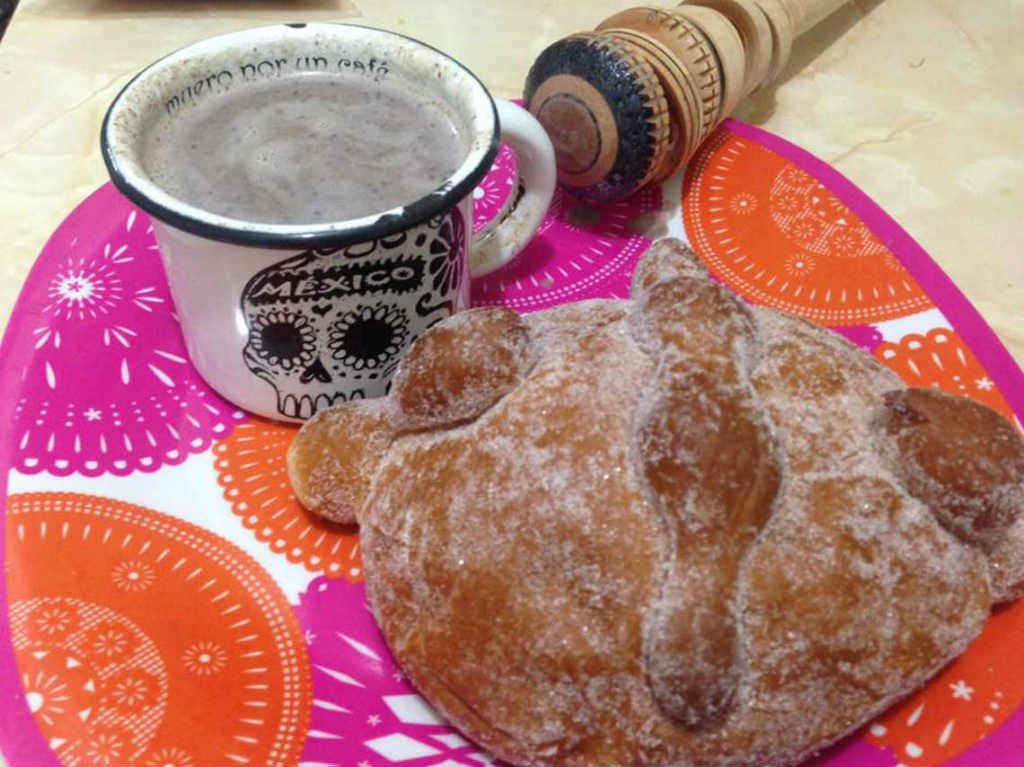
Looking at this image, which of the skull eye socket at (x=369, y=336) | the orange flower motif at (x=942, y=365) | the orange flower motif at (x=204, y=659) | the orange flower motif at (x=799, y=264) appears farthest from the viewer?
the orange flower motif at (x=799, y=264)

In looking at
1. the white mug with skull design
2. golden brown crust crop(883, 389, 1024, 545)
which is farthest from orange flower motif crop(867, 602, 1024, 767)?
the white mug with skull design

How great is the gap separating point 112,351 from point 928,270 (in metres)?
0.82

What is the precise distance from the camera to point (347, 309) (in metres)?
0.80

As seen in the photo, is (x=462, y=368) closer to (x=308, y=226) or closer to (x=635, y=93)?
(x=308, y=226)

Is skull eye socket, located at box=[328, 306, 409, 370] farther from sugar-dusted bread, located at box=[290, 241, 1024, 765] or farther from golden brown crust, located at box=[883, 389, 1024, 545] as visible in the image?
golden brown crust, located at box=[883, 389, 1024, 545]

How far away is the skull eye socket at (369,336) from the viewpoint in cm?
81

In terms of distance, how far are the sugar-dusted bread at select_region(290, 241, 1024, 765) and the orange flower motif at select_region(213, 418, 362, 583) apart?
5.3 inches

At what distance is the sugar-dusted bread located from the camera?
0.58m

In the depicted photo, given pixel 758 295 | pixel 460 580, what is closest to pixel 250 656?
pixel 460 580

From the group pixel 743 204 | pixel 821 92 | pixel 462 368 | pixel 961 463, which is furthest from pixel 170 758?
pixel 821 92

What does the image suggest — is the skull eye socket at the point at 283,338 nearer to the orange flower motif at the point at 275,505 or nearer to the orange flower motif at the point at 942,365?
the orange flower motif at the point at 275,505

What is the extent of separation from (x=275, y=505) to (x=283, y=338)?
138 millimetres

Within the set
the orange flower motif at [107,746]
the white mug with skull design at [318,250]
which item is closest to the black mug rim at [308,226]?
the white mug with skull design at [318,250]

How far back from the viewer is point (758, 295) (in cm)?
103
